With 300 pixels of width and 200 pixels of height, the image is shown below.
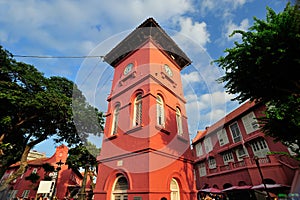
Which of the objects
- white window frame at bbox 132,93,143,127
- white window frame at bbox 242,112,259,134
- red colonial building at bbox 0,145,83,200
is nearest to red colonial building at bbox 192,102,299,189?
white window frame at bbox 242,112,259,134

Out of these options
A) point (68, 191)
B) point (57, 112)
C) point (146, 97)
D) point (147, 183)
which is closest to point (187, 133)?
point (146, 97)

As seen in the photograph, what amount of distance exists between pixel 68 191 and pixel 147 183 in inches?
1144

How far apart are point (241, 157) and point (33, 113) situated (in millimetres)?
21416

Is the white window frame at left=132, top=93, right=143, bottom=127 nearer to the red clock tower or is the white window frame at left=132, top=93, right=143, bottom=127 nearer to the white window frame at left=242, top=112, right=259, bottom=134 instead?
the red clock tower

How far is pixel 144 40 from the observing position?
35.9 feet

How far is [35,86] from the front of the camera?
13.3 meters

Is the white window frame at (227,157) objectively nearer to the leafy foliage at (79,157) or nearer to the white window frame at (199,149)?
the white window frame at (199,149)

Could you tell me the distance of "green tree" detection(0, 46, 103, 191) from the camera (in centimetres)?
1195

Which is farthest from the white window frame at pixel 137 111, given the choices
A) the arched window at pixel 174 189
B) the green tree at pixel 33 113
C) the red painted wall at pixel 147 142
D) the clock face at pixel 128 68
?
the green tree at pixel 33 113

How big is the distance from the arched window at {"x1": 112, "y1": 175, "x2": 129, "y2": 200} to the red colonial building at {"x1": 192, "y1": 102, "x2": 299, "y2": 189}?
31.5 feet

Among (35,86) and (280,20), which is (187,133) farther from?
(35,86)

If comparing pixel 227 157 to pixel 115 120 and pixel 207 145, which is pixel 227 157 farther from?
pixel 115 120

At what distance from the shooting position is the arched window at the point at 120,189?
6887 mm

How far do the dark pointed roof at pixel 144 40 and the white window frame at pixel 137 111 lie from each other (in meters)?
4.13
